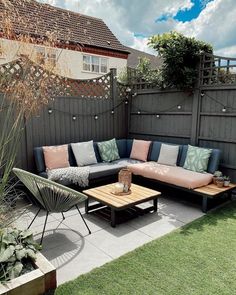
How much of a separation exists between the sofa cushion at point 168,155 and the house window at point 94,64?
23.3ft

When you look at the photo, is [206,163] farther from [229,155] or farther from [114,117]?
[114,117]

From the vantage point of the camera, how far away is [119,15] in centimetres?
648

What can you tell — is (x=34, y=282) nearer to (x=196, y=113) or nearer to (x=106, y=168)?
(x=106, y=168)

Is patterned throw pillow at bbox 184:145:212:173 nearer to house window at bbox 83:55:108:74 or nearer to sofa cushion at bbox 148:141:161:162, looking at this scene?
sofa cushion at bbox 148:141:161:162

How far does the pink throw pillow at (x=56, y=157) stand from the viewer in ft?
14.6

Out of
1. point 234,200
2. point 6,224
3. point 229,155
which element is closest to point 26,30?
point 6,224

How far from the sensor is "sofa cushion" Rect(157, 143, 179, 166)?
4.86 meters

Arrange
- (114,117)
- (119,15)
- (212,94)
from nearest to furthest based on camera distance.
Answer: (212,94) → (114,117) → (119,15)

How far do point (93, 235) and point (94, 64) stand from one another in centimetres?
929

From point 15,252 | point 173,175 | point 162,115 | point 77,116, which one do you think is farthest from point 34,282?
point 162,115

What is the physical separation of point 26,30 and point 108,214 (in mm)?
2650

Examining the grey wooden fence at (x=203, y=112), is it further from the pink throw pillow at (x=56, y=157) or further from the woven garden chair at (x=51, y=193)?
the woven garden chair at (x=51, y=193)

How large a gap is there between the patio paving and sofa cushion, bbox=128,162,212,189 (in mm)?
429

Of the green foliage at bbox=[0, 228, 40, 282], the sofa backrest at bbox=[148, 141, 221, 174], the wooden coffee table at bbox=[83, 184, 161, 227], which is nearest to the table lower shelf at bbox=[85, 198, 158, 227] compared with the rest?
the wooden coffee table at bbox=[83, 184, 161, 227]
